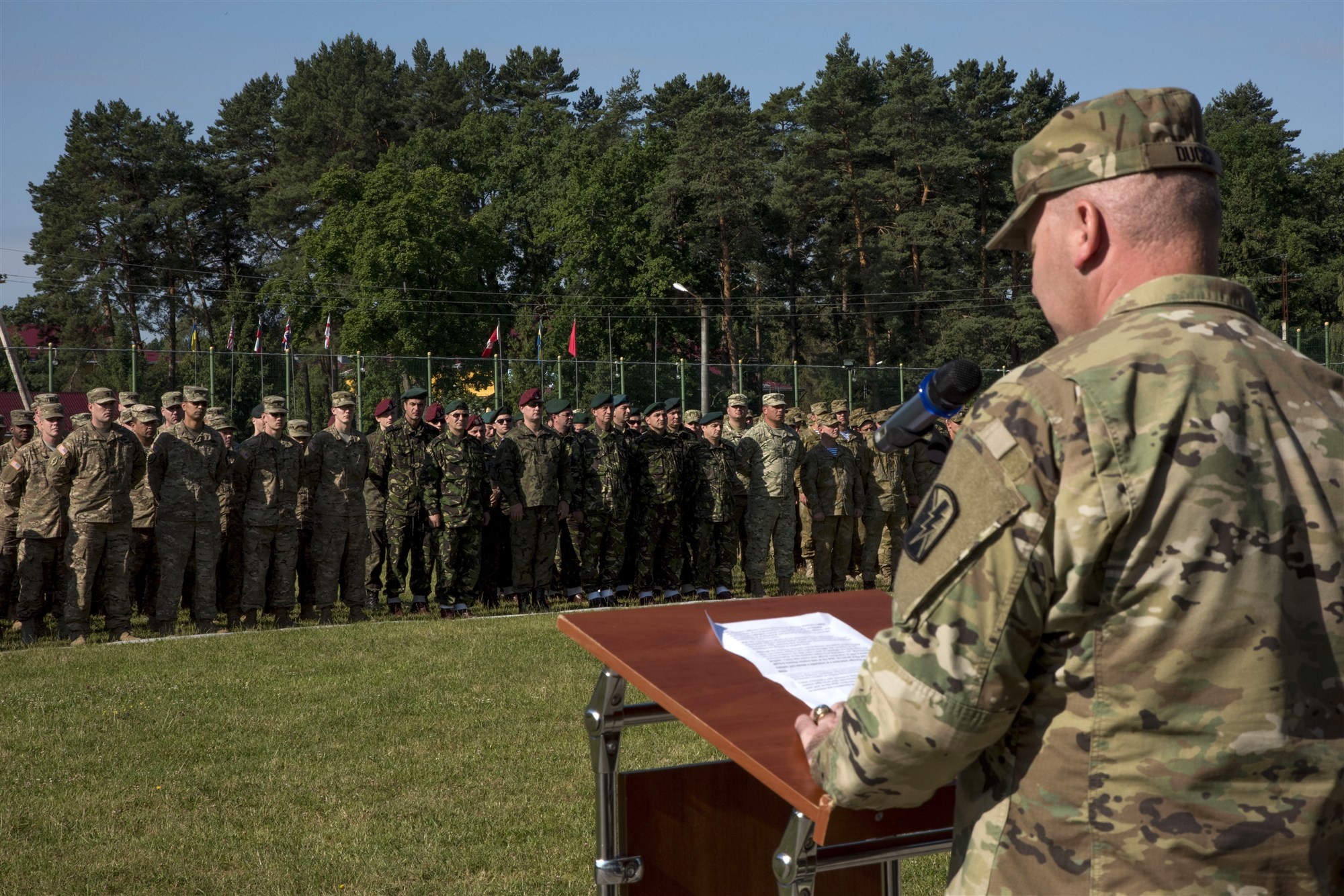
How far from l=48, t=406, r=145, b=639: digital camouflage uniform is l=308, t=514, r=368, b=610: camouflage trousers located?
1990 mm

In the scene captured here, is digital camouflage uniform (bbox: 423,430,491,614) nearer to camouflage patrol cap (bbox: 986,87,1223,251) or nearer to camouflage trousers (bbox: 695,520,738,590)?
camouflage trousers (bbox: 695,520,738,590)

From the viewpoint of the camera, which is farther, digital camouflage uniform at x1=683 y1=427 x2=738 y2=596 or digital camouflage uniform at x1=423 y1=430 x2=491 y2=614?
digital camouflage uniform at x1=683 y1=427 x2=738 y2=596

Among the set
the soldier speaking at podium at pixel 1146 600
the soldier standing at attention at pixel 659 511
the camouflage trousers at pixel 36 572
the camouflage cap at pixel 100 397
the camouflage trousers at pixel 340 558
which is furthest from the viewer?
the soldier standing at attention at pixel 659 511

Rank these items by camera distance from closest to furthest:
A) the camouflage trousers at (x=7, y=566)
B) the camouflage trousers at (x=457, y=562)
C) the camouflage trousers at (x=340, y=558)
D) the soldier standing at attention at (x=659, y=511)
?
the camouflage trousers at (x=7, y=566) → the camouflage trousers at (x=340, y=558) → the camouflage trousers at (x=457, y=562) → the soldier standing at attention at (x=659, y=511)

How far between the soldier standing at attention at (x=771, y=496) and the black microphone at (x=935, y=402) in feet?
38.6

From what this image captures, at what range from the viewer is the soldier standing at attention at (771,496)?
13.9 m

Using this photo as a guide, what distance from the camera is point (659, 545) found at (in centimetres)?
1380

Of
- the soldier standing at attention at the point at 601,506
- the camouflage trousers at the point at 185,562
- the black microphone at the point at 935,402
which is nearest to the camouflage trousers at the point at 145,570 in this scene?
the camouflage trousers at the point at 185,562

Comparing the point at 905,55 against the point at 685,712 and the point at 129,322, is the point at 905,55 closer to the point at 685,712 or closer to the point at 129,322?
the point at 129,322

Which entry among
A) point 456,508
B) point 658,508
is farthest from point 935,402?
point 658,508

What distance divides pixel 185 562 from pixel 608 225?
140 ft

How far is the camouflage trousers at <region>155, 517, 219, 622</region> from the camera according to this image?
10.6 m

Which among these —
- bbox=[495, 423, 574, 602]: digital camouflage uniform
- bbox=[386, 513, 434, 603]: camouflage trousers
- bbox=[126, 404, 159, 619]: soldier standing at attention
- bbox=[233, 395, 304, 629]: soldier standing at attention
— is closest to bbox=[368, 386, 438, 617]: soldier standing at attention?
bbox=[386, 513, 434, 603]: camouflage trousers

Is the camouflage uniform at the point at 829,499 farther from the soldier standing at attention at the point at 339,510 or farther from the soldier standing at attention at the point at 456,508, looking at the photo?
the soldier standing at attention at the point at 339,510
